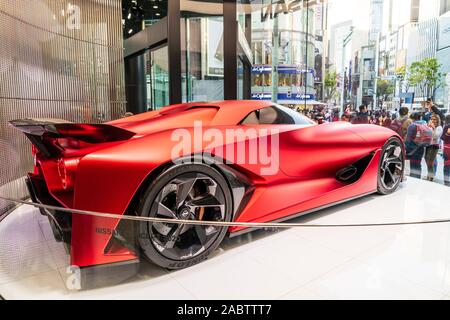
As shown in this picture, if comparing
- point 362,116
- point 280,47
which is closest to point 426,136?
point 362,116

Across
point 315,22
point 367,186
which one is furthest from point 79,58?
point 315,22

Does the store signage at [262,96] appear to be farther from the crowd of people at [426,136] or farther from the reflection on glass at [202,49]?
the crowd of people at [426,136]

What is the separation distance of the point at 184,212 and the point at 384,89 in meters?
5.56

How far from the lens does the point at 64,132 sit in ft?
5.21

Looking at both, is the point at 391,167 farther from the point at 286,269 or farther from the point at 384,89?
the point at 384,89

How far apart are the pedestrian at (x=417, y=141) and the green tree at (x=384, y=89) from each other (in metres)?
1.29

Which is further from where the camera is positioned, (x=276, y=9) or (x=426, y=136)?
(x=276, y=9)

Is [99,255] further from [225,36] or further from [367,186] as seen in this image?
[225,36]

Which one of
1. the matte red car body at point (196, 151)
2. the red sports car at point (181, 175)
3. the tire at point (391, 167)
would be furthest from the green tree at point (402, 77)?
the red sports car at point (181, 175)

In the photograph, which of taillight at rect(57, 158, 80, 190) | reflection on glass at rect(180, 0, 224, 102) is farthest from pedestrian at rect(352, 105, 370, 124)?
taillight at rect(57, 158, 80, 190)

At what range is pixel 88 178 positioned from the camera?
1483mm

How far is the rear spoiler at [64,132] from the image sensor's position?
1556 millimetres

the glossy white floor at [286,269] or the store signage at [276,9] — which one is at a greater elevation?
the store signage at [276,9]

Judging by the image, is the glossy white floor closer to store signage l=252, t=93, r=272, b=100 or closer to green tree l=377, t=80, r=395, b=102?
green tree l=377, t=80, r=395, b=102
